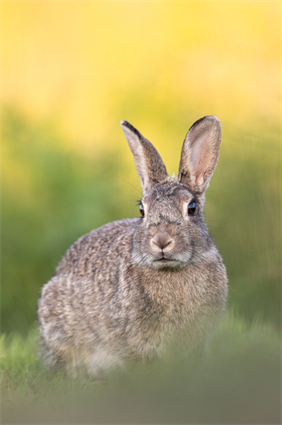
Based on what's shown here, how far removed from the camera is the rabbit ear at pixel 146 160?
3.79m

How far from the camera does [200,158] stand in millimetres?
3865

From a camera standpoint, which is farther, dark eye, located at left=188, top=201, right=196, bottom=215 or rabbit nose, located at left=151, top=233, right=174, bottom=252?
dark eye, located at left=188, top=201, right=196, bottom=215

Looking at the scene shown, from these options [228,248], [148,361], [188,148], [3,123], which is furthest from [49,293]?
[3,123]

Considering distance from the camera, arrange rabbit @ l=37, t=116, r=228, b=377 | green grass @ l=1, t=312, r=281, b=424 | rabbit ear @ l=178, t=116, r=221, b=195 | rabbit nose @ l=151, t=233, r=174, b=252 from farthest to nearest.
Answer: rabbit ear @ l=178, t=116, r=221, b=195 → rabbit @ l=37, t=116, r=228, b=377 → rabbit nose @ l=151, t=233, r=174, b=252 → green grass @ l=1, t=312, r=281, b=424

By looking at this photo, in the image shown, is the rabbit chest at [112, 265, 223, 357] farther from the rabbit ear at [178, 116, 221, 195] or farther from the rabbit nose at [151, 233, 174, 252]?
the rabbit ear at [178, 116, 221, 195]

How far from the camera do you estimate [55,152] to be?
786 centimetres

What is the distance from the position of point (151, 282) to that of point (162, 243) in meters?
0.53

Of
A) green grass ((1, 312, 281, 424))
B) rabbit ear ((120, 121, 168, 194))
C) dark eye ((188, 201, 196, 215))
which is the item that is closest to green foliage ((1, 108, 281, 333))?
dark eye ((188, 201, 196, 215))

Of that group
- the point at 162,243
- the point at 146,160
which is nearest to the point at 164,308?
the point at 162,243

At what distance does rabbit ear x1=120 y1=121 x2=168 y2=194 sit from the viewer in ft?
12.4

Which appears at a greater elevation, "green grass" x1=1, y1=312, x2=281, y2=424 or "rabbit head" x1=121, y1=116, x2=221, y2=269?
"rabbit head" x1=121, y1=116, x2=221, y2=269

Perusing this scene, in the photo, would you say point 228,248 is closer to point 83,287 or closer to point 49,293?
point 83,287

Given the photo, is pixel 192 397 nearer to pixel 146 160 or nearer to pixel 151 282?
pixel 151 282

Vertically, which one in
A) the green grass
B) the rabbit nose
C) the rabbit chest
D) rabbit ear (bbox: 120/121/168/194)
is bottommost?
the green grass
